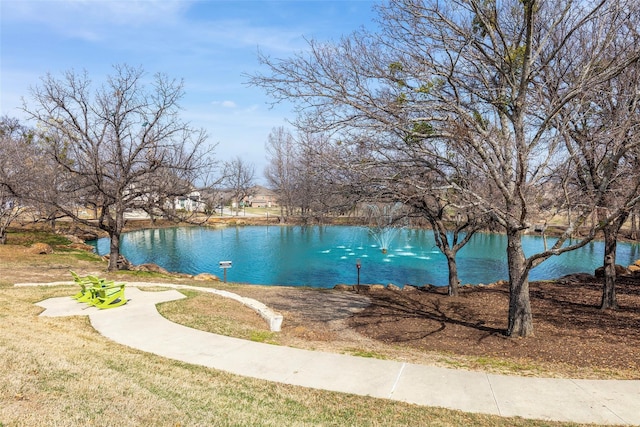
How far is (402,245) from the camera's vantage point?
37156 mm

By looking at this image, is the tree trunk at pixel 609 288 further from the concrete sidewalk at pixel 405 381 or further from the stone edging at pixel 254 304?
the stone edging at pixel 254 304

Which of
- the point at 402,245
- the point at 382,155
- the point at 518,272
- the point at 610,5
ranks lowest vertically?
the point at 402,245

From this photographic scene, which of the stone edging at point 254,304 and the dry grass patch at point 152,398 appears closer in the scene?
the dry grass patch at point 152,398

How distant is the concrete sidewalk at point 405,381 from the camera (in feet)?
18.0

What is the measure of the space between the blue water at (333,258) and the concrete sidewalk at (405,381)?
12.8 meters

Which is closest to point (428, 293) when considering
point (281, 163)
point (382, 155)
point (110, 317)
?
point (382, 155)

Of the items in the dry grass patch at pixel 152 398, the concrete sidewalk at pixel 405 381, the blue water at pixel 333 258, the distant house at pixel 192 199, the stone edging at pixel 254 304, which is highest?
the distant house at pixel 192 199

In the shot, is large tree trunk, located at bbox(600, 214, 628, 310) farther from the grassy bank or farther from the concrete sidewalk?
the grassy bank

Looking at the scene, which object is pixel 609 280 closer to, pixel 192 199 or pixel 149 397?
pixel 149 397

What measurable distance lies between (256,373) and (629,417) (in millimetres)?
4903

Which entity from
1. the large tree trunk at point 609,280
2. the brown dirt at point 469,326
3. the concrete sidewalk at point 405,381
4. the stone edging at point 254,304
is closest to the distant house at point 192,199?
the brown dirt at point 469,326

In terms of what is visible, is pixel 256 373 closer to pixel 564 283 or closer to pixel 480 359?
pixel 480 359

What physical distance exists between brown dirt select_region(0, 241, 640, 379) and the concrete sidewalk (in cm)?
67

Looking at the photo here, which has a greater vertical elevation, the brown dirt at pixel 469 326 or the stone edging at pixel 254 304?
the stone edging at pixel 254 304
